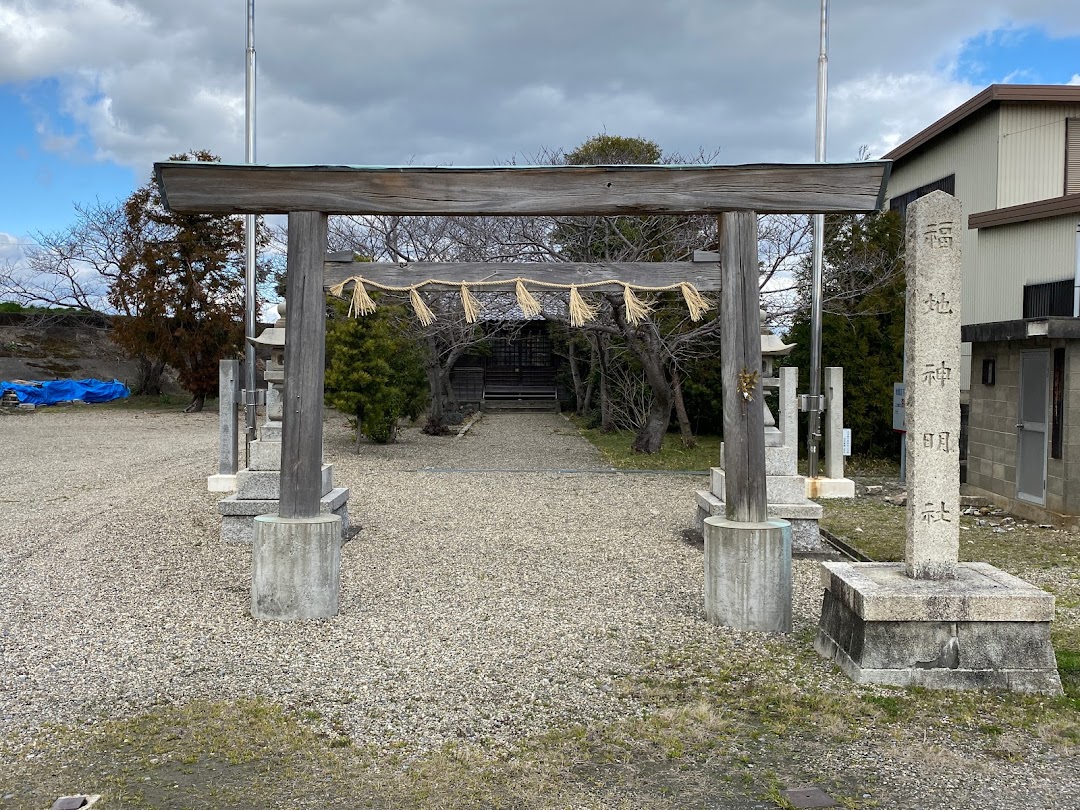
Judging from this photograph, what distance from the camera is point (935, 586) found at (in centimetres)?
462

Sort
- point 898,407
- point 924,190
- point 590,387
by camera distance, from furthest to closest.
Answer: point 590,387 < point 924,190 < point 898,407

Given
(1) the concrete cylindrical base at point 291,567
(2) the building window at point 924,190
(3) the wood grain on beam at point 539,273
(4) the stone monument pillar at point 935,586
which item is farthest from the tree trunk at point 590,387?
(4) the stone monument pillar at point 935,586

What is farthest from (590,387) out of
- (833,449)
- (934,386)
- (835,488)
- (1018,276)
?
(934,386)

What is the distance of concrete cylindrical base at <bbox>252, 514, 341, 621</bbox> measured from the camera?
18.5 ft

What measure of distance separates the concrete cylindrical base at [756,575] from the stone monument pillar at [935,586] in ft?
1.57

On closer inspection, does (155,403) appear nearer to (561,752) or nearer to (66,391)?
(66,391)

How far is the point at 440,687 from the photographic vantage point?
4.58m

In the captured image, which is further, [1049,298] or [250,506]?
[1049,298]

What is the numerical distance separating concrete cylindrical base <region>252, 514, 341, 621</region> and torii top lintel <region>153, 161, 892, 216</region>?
2046 mm

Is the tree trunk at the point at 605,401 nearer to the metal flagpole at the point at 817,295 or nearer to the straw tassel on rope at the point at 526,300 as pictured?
the metal flagpole at the point at 817,295

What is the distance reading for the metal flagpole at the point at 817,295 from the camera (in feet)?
34.3

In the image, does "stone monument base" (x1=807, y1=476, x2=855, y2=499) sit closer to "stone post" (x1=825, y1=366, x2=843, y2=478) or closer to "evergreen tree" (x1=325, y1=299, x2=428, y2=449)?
"stone post" (x1=825, y1=366, x2=843, y2=478)

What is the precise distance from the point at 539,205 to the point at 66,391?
2576 centimetres

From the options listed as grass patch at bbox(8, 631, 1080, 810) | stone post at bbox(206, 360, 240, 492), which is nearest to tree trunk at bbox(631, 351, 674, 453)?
stone post at bbox(206, 360, 240, 492)
